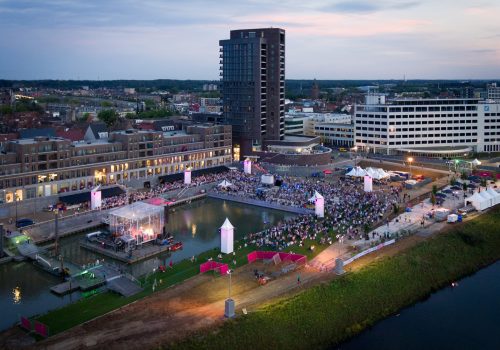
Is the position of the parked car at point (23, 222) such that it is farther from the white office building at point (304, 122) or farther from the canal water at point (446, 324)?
the white office building at point (304, 122)

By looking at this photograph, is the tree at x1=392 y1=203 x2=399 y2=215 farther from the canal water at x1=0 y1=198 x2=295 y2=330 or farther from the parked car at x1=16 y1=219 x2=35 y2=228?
the parked car at x1=16 y1=219 x2=35 y2=228

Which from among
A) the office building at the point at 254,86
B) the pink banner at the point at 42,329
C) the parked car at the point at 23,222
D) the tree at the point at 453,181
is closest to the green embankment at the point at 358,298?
the pink banner at the point at 42,329

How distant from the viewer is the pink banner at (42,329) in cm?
3147

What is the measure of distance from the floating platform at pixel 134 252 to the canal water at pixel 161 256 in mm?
551

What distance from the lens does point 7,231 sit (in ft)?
167

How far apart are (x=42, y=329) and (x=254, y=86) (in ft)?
215

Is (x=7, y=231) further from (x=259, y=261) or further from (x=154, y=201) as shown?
(x=259, y=261)

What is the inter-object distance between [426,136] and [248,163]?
36.4m

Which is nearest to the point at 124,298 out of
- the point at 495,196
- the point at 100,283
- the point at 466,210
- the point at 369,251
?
the point at 100,283

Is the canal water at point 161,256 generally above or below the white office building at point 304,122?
below

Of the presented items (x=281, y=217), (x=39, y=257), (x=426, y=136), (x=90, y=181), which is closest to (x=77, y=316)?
(x=39, y=257)

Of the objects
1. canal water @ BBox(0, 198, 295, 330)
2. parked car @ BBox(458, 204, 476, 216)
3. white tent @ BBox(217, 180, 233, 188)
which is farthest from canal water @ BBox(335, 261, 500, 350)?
white tent @ BBox(217, 180, 233, 188)

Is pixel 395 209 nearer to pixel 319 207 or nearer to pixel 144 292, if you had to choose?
pixel 319 207

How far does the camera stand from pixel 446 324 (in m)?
37.3
